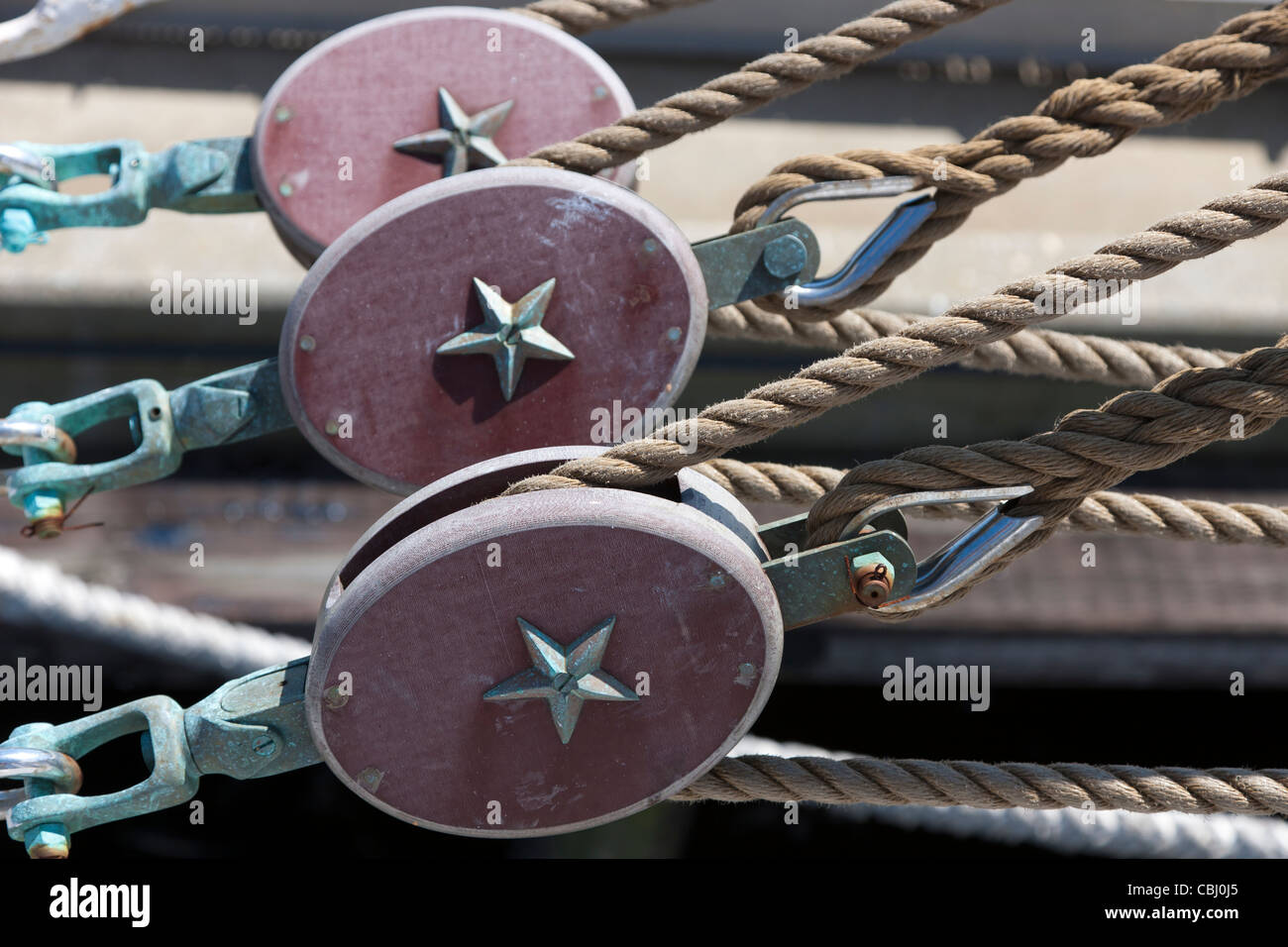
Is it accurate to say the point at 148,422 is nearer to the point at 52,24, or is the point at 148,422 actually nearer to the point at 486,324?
the point at 486,324

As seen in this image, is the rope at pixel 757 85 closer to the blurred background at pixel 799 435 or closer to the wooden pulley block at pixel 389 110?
the wooden pulley block at pixel 389 110

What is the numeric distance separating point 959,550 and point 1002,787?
0.22 m

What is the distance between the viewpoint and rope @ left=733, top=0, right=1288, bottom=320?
3.08ft

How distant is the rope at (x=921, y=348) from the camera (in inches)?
34.1

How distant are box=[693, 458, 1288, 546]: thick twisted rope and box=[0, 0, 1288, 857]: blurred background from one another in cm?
40

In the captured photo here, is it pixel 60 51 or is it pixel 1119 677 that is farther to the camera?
pixel 60 51

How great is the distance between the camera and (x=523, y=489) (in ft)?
2.85

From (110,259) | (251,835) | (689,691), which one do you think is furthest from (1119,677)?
(110,259)

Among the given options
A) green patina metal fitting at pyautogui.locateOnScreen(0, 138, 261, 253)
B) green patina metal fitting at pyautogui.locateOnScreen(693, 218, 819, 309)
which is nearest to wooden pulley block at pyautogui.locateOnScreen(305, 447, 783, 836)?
green patina metal fitting at pyautogui.locateOnScreen(693, 218, 819, 309)

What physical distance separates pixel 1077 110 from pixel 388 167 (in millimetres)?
641

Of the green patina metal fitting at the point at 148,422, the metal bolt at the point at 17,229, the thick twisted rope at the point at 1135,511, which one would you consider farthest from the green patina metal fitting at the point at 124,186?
the thick twisted rope at the point at 1135,511

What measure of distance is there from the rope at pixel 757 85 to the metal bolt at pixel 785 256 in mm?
119

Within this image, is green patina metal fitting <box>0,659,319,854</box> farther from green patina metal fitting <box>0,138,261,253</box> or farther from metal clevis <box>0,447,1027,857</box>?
green patina metal fitting <box>0,138,261,253</box>
